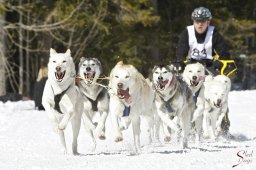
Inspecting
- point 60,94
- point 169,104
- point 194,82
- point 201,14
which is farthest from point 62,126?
point 201,14

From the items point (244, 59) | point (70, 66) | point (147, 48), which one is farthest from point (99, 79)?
point (244, 59)

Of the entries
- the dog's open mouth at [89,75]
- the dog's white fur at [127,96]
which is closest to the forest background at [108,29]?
the dog's open mouth at [89,75]

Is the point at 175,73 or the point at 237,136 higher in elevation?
the point at 175,73

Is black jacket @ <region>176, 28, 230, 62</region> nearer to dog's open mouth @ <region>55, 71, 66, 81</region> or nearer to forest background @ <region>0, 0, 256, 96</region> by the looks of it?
dog's open mouth @ <region>55, 71, 66, 81</region>

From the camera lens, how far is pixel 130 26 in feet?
74.6

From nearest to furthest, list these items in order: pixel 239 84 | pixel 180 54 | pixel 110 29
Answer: pixel 180 54, pixel 110 29, pixel 239 84

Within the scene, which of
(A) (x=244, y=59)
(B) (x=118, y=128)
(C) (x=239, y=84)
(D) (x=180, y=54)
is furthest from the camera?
(C) (x=239, y=84)

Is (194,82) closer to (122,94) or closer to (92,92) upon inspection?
(92,92)

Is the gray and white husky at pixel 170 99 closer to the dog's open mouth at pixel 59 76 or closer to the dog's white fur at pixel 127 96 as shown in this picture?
the dog's white fur at pixel 127 96

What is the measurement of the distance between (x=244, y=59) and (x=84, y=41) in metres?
9.17

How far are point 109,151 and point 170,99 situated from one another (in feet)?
3.05

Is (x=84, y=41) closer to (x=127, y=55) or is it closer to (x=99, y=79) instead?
(x=127, y=55)

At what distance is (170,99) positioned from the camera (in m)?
7.48

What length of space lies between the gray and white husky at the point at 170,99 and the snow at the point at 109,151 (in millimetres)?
265
